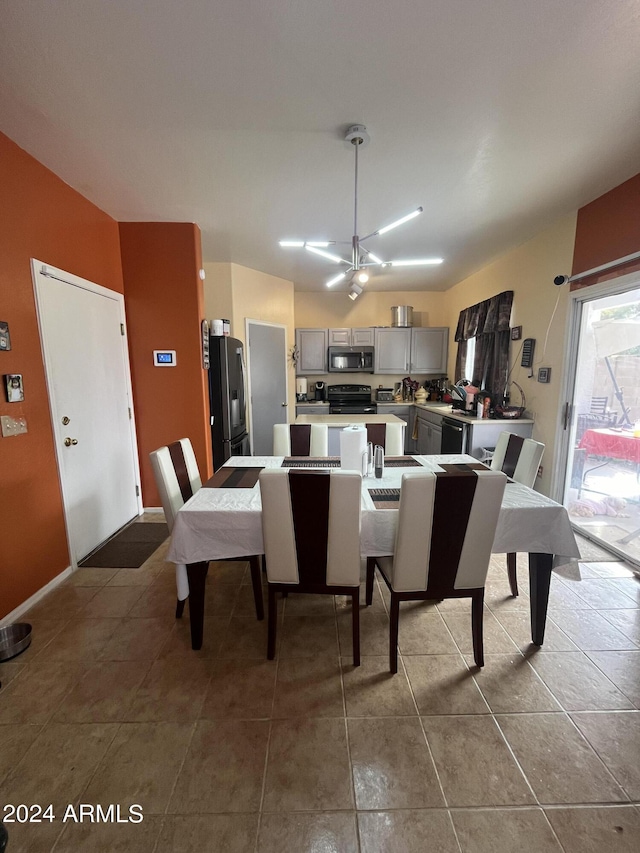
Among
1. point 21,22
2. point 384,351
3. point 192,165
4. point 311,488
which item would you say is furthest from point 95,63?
point 384,351

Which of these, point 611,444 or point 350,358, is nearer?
point 611,444

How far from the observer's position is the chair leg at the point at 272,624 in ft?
Answer: 5.38

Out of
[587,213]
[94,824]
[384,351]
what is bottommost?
[94,824]

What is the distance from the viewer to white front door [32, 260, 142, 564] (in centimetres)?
229

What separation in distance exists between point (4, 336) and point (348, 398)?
4.12 metres

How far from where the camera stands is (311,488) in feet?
4.75

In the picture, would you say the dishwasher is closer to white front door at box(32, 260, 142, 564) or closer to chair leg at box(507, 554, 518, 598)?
chair leg at box(507, 554, 518, 598)

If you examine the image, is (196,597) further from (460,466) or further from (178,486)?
(460,466)

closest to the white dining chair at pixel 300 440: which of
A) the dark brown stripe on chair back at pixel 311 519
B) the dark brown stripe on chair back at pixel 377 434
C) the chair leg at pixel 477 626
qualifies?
the dark brown stripe on chair back at pixel 377 434

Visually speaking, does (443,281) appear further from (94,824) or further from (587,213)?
(94,824)

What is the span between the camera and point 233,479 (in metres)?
2.04

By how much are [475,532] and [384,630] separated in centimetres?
83

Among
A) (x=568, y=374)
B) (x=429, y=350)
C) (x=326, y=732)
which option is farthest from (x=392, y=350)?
(x=326, y=732)

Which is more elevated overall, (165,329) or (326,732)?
(165,329)
